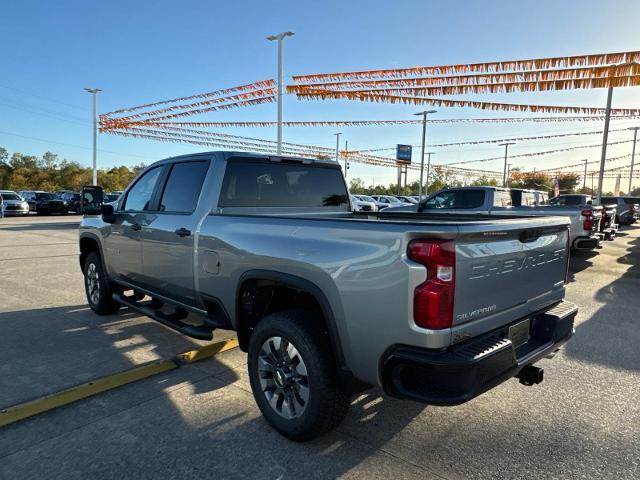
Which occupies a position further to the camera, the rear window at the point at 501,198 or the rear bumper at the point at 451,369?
the rear window at the point at 501,198

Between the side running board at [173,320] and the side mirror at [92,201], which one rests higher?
the side mirror at [92,201]

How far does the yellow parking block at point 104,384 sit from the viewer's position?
321 centimetres

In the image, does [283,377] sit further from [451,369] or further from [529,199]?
[529,199]

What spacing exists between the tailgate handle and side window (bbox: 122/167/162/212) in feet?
11.6

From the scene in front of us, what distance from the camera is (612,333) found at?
5.25m

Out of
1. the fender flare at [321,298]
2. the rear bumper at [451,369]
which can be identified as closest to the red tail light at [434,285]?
the rear bumper at [451,369]

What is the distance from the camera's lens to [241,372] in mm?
4004

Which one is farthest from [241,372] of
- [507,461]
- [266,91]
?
[266,91]

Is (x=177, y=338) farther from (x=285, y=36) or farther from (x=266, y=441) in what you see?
(x=285, y=36)

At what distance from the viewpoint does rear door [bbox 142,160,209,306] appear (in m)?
3.92

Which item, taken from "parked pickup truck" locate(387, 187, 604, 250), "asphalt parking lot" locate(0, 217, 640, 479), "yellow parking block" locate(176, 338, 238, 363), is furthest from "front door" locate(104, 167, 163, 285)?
"parked pickup truck" locate(387, 187, 604, 250)

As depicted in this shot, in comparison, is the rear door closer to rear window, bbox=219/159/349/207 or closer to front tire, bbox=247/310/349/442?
rear window, bbox=219/159/349/207

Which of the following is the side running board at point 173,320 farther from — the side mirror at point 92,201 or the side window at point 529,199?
the side window at point 529,199

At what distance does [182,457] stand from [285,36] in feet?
66.1
